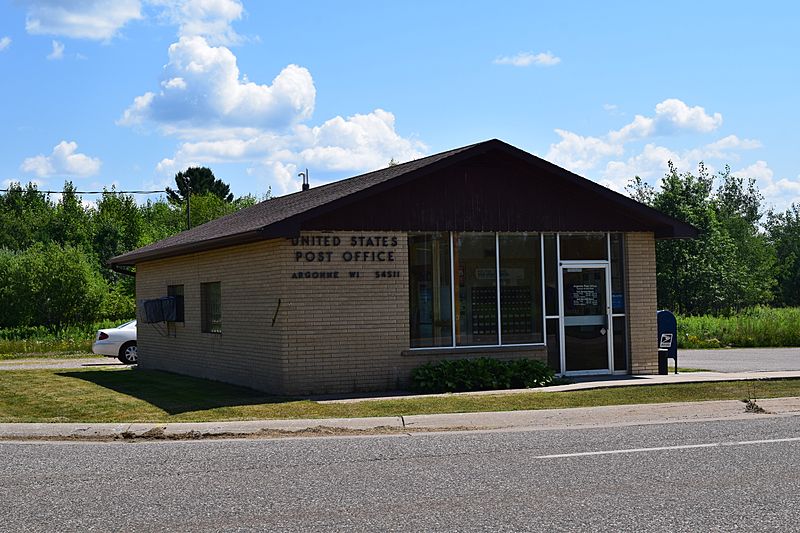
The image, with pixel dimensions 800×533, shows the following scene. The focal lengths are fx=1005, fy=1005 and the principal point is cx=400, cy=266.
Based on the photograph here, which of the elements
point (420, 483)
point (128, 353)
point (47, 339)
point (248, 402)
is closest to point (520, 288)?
point (248, 402)

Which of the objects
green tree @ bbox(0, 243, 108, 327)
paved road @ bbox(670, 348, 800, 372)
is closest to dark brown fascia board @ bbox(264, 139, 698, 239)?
paved road @ bbox(670, 348, 800, 372)

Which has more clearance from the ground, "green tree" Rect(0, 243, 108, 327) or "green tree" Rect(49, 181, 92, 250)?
"green tree" Rect(49, 181, 92, 250)

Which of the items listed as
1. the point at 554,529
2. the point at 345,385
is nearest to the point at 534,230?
the point at 345,385

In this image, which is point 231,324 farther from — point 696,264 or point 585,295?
point 696,264

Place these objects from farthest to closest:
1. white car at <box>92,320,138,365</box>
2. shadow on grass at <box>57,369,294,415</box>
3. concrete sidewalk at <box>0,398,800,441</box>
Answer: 1. white car at <box>92,320,138,365</box>
2. shadow on grass at <box>57,369,294,415</box>
3. concrete sidewalk at <box>0,398,800,441</box>

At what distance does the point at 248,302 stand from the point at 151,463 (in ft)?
26.3

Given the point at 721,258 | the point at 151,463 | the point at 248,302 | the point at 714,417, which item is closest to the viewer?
the point at 151,463

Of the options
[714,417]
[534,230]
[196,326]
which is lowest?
[714,417]

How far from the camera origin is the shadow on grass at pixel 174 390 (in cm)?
1550

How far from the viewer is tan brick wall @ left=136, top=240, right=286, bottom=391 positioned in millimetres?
17141

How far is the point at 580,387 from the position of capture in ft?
55.5

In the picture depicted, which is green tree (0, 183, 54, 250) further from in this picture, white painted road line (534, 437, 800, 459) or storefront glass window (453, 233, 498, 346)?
white painted road line (534, 437, 800, 459)

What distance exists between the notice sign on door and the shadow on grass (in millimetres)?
5999

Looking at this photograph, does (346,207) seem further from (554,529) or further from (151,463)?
(554,529)
